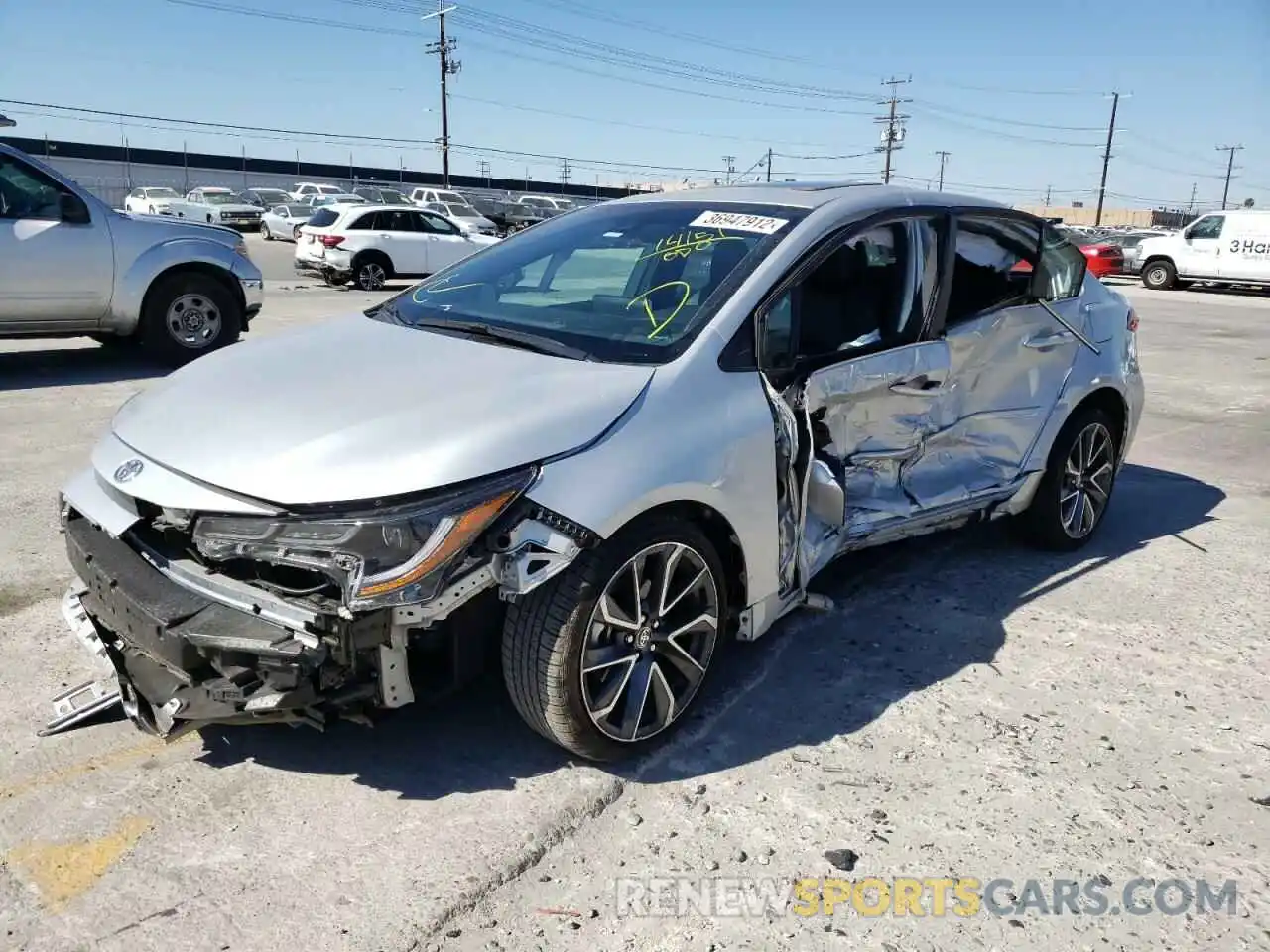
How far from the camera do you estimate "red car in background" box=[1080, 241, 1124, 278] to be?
1099 inches

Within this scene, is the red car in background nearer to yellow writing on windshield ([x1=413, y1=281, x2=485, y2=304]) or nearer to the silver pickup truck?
the silver pickup truck

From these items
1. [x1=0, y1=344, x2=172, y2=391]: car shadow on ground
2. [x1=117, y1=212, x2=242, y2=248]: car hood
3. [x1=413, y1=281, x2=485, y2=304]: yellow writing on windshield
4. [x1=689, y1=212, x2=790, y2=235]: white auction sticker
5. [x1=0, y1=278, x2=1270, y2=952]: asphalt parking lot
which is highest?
[x1=689, y1=212, x2=790, y2=235]: white auction sticker

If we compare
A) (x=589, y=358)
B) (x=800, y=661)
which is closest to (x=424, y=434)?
(x=589, y=358)

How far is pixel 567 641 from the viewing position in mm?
2771

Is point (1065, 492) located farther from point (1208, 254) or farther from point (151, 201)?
point (151, 201)

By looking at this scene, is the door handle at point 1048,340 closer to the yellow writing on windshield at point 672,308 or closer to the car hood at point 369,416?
the yellow writing on windshield at point 672,308

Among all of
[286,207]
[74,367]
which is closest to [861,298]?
[74,367]

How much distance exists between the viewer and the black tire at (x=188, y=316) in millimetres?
9039

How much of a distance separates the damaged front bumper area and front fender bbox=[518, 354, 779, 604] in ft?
0.34

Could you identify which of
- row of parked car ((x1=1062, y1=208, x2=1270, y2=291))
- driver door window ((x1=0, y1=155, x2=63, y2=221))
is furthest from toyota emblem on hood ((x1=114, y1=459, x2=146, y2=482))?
row of parked car ((x1=1062, y1=208, x2=1270, y2=291))

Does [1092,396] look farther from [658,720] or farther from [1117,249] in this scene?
[1117,249]

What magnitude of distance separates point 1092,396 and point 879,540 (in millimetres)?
1734

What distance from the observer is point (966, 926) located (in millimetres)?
→ 2469

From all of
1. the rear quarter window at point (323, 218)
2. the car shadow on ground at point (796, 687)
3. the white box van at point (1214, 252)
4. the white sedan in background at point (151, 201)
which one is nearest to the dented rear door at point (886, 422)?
the car shadow on ground at point (796, 687)
